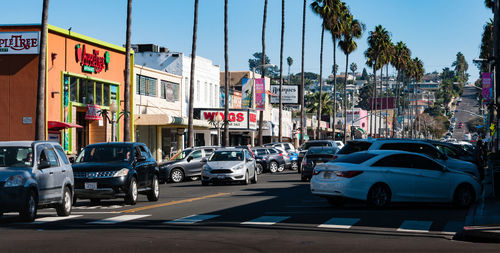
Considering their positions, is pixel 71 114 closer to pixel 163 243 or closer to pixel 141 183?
pixel 141 183

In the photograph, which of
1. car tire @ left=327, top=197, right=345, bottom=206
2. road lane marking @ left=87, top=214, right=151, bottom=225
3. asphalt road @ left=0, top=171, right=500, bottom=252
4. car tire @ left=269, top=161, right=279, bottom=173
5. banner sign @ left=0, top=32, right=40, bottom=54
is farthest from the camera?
car tire @ left=269, top=161, right=279, bottom=173

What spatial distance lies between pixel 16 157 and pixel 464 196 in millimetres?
11360

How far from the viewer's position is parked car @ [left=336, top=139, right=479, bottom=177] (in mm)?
24141

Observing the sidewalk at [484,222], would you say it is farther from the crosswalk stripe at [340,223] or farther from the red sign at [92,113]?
the red sign at [92,113]

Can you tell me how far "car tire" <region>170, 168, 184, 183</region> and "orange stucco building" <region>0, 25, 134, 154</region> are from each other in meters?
6.09

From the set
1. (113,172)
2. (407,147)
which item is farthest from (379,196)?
(113,172)

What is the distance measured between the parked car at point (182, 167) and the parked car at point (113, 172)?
491 inches

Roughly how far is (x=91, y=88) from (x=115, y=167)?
23545mm

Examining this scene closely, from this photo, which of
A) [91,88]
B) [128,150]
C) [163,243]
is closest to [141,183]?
[128,150]

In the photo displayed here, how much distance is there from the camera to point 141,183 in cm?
Result: 2183

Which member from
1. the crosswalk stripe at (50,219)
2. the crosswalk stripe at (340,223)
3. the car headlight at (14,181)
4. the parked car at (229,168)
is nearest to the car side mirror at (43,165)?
the car headlight at (14,181)

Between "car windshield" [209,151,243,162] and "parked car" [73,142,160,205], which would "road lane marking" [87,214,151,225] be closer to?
"parked car" [73,142,160,205]

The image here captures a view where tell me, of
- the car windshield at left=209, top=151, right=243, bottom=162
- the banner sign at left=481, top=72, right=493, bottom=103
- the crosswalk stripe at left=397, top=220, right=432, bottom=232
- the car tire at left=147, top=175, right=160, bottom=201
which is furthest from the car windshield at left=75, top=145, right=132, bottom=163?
the banner sign at left=481, top=72, right=493, bottom=103

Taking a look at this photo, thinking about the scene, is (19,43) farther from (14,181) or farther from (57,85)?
(14,181)
